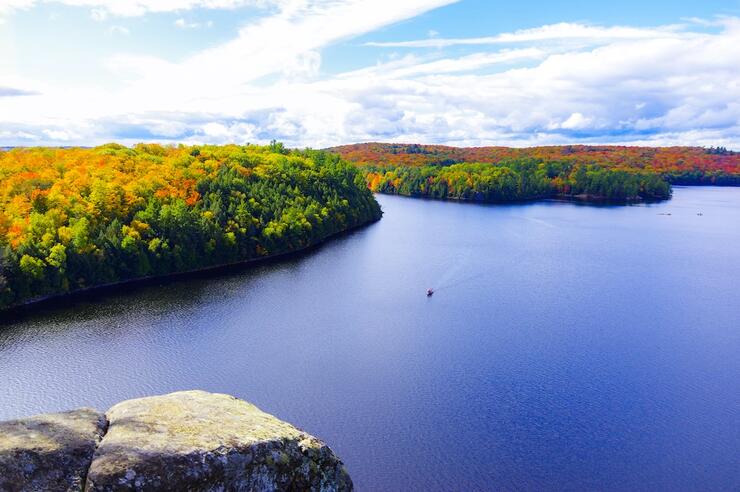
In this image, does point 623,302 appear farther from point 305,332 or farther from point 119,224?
point 119,224

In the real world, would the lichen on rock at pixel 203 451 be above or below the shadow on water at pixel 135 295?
above

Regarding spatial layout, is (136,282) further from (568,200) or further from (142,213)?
(568,200)

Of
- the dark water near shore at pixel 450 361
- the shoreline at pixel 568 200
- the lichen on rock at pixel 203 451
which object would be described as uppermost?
the lichen on rock at pixel 203 451

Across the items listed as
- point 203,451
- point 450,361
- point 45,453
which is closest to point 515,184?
point 450,361

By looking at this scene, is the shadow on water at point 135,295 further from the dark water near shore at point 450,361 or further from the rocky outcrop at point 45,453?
the rocky outcrop at point 45,453

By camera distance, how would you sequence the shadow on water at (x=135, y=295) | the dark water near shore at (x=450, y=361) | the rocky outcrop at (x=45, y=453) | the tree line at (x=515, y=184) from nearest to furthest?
the rocky outcrop at (x=45, y=453) < the dark water near shore at (x=450, y=361) < the shadow on water at (x=135, y=295) < the tree line at (x=515, y=184)

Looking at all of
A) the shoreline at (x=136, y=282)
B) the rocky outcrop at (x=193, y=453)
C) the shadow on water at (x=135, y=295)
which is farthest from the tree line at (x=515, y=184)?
the rocky outcrop at (x=193, y=453)

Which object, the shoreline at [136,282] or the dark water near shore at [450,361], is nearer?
the dark water near shore at [450,361]
